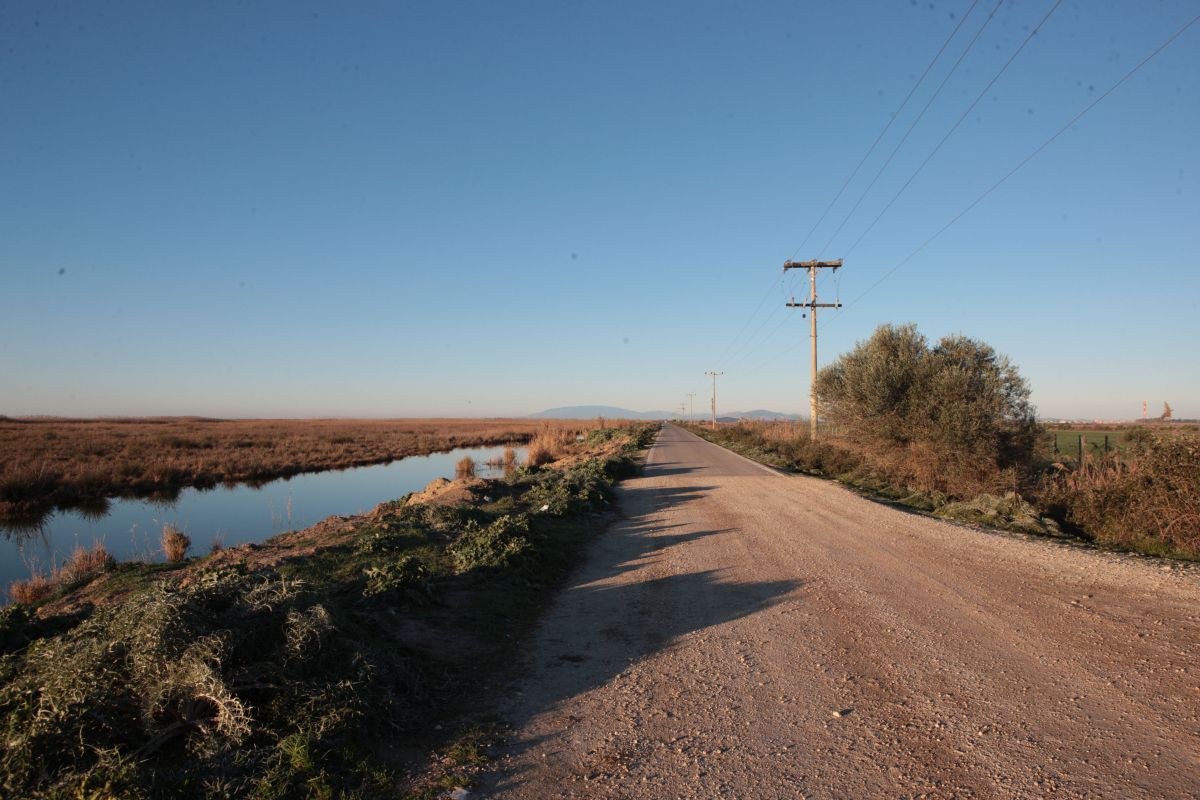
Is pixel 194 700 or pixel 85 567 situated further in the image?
pixel 85 567

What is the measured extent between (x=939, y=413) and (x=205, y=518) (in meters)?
22.4

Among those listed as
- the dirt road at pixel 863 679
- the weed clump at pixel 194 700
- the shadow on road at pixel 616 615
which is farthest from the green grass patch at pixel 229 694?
the dirt road at pixel 863 679

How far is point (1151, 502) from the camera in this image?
35.9 feet

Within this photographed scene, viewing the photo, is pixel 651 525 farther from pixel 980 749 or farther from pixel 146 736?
pixel 146 736

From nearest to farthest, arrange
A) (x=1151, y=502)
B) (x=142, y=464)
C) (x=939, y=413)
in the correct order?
(x=1151, y=502) → (x=939, y=413) → (x=142, y=464)

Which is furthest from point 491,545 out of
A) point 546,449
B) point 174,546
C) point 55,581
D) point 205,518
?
point 546,449

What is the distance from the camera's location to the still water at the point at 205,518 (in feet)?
50.0

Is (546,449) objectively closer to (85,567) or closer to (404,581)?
(85,567)

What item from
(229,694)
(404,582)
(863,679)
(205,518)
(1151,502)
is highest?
(1151,502)

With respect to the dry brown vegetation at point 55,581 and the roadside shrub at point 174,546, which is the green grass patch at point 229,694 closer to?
the dry brown vegetation at point 55,581

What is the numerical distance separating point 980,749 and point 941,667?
146 centimetres

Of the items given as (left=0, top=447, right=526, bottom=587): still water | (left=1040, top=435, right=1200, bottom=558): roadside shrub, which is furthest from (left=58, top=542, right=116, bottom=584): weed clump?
(left=1040, top=435, right=1200, bottom=558): roadside shrub

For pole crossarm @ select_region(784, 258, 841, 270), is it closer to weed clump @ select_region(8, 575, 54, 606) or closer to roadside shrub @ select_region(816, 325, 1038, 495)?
roadside shrub @ select_region(816, 325, 1038, 495)

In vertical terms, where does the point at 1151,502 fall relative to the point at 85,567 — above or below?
above
